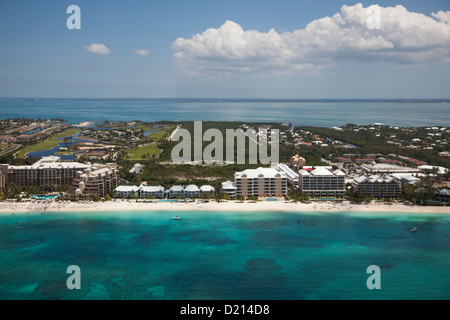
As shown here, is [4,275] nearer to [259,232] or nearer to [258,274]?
[258,274]

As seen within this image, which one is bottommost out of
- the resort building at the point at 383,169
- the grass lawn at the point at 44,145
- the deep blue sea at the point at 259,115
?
the resort building at the point at 383,169

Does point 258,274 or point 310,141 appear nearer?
point 258,274

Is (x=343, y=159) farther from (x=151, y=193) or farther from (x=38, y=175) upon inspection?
(x=38, y=175)

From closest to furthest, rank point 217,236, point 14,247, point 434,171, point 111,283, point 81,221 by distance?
point 111,283, point 14,247, point 217,236, point 81,221, point 434,171

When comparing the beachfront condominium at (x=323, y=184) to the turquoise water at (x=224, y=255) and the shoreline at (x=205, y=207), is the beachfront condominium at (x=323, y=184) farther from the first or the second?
the turquoise water at (x=224, y=255)

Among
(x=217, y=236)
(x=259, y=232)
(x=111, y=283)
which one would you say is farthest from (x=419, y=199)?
(x=111, y=283)

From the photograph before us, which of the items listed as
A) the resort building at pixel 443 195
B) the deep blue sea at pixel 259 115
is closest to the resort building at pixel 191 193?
the resort building at pixel 443 195

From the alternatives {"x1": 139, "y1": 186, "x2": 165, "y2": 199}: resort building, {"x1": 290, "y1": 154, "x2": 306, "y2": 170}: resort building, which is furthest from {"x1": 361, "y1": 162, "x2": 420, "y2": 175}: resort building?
{"x1": 139, "y1": 186, "x2": 165, "y2": 199}: resort building
